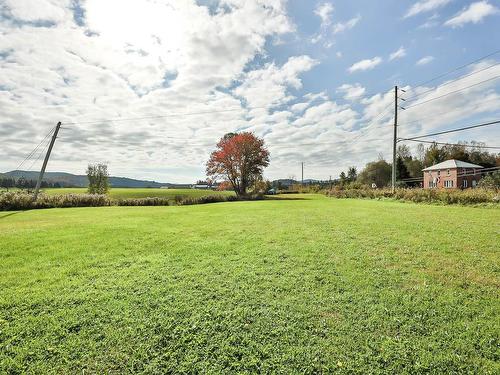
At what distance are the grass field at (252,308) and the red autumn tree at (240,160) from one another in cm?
3308

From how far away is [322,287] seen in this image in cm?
424

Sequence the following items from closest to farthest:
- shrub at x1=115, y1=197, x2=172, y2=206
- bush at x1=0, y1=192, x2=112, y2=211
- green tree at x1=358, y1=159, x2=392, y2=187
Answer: bush at x1=0, y1=192, x2=112, y2=211, shrub at x1=115, y1=197, x2=172, y2=206, green tree at x1=358, y1=159, x2=392, y2=187

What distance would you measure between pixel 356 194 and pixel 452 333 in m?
31.1

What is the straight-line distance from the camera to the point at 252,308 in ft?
11.9

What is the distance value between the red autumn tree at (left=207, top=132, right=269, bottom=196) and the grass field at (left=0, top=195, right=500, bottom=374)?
33080 millimetres

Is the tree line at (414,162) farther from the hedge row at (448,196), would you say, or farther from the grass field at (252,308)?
the grass field at (252,308)

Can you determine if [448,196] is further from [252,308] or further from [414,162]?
[414,162]

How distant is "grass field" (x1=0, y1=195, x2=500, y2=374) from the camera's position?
2.69 m

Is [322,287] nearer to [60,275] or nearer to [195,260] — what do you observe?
[195,260]

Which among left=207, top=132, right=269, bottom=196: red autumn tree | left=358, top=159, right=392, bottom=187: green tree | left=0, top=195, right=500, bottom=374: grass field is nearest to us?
left=0, top=195, right=500, bottom=374: grass field

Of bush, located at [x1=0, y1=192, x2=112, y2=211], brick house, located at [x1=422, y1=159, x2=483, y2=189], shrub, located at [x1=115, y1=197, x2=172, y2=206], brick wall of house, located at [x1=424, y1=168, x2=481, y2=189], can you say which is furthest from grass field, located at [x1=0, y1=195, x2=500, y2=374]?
brick wall of house, located at [x1=424, y1=168, x2=481, y2=189]

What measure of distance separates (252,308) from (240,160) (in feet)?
120

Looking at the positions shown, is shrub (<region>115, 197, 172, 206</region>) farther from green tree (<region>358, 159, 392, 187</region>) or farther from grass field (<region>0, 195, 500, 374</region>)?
green tree (<region>358, 159, 392, 187</region>)

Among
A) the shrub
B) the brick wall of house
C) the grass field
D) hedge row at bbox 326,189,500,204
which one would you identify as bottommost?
the grass field
